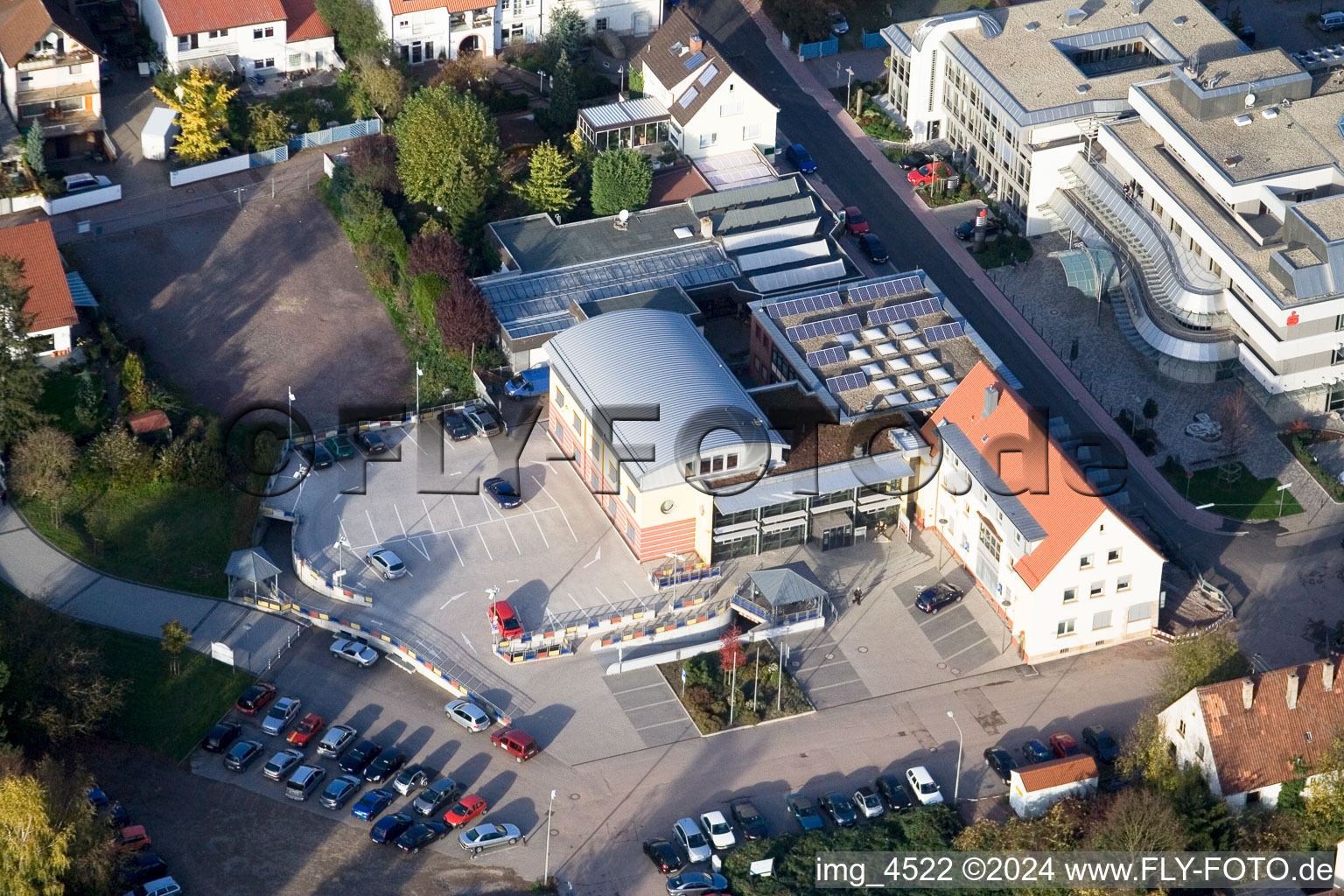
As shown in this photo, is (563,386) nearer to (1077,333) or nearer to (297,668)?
(297,668)

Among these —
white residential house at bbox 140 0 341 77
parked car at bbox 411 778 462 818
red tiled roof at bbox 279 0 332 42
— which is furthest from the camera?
red tiled roof at bbox 279 0 332 42

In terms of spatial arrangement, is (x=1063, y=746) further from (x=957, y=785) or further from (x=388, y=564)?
(x=388, y=564)

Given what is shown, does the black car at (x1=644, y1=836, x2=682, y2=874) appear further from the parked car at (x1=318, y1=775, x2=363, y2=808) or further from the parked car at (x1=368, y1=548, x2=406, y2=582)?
the parked car at (x1=368, y1=548, x2=406, y2=582)

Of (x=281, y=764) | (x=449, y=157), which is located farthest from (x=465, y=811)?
(x=449, y=157)

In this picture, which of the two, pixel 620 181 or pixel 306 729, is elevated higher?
pixel 620 181

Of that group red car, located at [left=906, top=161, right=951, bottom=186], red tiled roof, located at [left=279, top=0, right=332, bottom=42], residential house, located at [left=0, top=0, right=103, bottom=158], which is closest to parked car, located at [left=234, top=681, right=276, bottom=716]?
residential house, located at [left=0, top=0, right=103, bottom=158]
